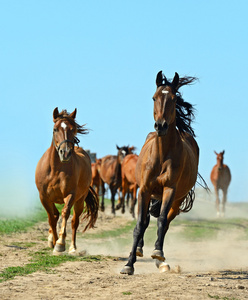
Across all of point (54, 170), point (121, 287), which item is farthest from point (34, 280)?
point (54, 170)

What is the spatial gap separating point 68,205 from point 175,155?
2.76 metres

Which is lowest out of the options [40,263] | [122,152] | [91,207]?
[40,263]

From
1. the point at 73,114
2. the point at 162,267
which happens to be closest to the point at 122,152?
the point at 73,114

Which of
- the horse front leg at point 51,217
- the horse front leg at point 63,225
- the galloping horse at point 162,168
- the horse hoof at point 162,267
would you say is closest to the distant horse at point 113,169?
the horse front leg at point 51,217

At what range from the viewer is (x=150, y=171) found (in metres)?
8.62

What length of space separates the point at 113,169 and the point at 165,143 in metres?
18.2

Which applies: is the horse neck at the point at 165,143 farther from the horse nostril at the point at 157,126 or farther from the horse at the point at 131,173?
the horse at the point at 131,173

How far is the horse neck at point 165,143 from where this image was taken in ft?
28.6

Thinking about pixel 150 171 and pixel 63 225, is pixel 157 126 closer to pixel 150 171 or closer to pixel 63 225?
pixel 150 171

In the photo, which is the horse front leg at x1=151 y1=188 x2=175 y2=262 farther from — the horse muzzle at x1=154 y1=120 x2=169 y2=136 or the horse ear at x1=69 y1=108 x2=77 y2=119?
the horse ear at x1=69 y1=108 x2=77 y2=119

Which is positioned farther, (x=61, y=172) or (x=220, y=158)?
(x=220, y=158)

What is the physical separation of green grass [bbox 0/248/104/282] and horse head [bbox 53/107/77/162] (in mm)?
1751

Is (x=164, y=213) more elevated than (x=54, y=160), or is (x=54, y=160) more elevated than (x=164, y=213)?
(x=54, y=160)

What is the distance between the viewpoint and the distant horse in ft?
86.0
